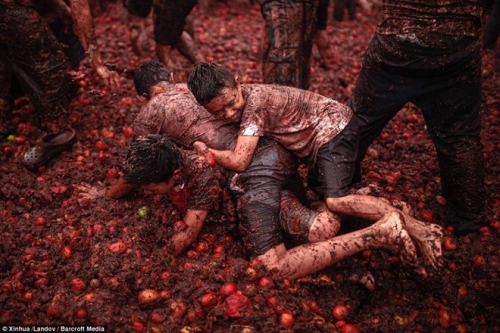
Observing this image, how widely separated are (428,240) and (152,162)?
1.72m

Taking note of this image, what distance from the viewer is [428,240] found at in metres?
2.49

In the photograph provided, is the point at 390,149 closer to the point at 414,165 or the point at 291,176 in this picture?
the point at 414,165

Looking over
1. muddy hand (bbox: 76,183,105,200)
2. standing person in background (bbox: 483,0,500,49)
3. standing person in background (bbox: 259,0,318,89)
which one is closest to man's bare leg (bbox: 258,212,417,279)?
muddy hand (bbox: 76,183,105,200)

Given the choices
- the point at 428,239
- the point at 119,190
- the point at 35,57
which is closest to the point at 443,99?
the point at 428,239

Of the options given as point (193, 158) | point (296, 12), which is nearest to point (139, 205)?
point (193, 158)

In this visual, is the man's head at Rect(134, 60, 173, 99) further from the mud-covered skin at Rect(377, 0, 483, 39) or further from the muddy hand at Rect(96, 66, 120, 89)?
the mud-covered skin at Rect(377, 0, 483, 39)

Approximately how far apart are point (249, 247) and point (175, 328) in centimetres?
67

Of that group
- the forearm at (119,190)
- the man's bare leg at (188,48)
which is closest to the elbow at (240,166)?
the forearm at (119,190)

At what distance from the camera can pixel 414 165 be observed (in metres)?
3.72

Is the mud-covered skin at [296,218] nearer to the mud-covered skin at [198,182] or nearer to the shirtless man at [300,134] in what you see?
the shirtless man at [300,134]

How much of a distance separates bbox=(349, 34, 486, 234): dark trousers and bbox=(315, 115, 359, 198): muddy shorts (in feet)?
0.71

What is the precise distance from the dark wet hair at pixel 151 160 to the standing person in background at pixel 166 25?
2159 mm

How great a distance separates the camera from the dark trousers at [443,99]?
2613mm

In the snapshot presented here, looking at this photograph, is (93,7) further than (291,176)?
Yes
